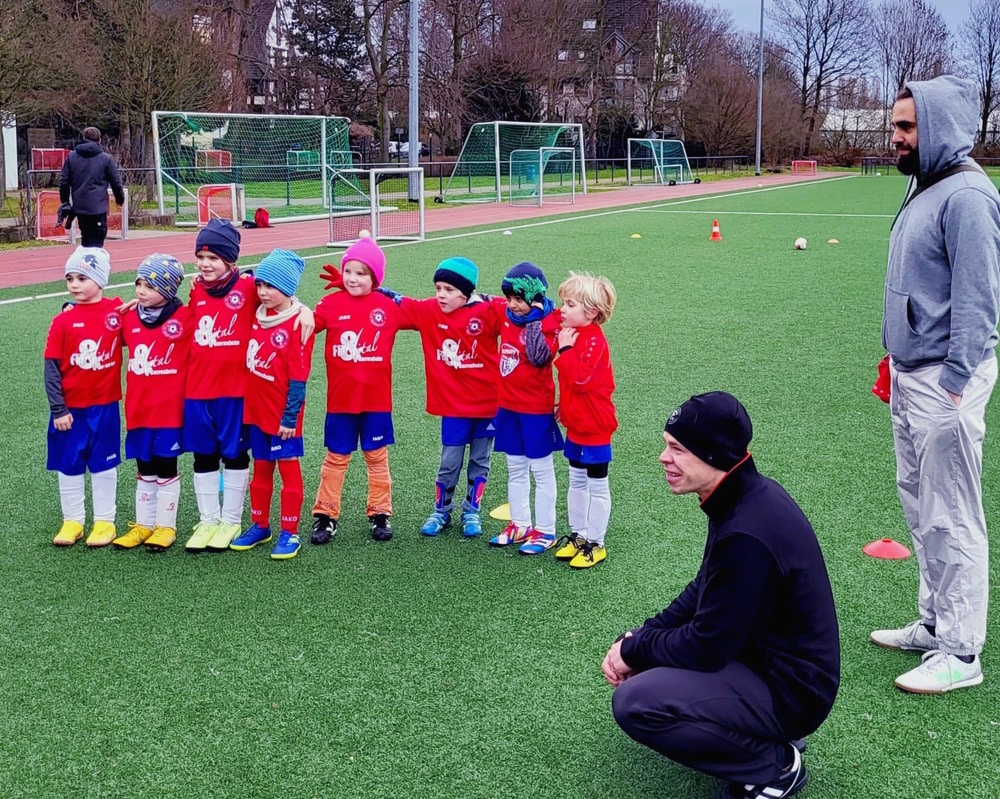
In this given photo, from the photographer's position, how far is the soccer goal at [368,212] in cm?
1927

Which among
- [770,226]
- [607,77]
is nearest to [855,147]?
[607,77]

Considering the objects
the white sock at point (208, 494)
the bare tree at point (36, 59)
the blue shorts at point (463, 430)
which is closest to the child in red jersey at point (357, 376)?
the blue shorts at point (463, 430)

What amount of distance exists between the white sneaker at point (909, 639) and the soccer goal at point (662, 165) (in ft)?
135

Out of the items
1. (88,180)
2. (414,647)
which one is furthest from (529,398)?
(88,180)

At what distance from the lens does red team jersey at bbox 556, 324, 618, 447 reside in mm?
4832

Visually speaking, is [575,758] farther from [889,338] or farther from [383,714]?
[889,338]

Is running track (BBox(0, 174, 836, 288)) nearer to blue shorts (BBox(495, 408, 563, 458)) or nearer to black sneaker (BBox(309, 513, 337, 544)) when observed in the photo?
black sneaker (BBox(309, 513, 337, 544))

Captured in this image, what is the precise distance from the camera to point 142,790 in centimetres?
327

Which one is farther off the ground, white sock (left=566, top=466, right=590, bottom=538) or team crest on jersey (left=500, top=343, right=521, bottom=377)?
team crest on jersey (left=500, top=343, right=521, bottom=377)

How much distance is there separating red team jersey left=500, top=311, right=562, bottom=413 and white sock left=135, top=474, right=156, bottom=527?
1828 millimetres

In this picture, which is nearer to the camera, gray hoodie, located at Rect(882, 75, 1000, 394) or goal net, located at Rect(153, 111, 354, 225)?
gray hoodie, located at Rect(882, 75, 1000, 394)

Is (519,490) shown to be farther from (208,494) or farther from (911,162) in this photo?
(911,162)

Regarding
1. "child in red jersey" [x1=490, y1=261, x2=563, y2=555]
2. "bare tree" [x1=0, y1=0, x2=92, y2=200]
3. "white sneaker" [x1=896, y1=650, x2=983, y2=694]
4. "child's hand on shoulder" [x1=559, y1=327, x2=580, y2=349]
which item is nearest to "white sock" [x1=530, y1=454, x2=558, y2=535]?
"child in red jersey" [x1=490, y1=261, x2=563, y2=555]

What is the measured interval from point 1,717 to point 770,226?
21574mm
